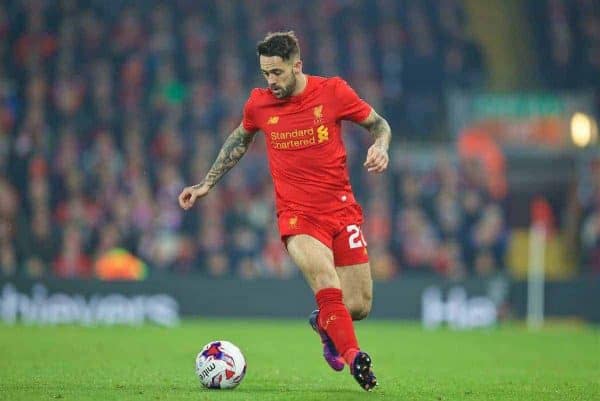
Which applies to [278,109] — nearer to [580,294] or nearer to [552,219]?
[580,294]

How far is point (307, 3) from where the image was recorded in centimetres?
2523

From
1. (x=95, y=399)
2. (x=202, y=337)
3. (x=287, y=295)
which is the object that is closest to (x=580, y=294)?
(x=287, y=295)

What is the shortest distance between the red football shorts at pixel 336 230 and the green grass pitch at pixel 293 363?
3.20 feet

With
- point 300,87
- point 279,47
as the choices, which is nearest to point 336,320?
point 300,87

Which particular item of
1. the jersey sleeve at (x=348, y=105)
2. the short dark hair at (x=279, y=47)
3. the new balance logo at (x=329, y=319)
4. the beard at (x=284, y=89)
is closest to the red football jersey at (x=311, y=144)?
the jersey sleeve at (x=348, y=105)

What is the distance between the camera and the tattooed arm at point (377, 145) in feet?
26.2

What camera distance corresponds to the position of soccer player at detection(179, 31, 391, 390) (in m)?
8.39

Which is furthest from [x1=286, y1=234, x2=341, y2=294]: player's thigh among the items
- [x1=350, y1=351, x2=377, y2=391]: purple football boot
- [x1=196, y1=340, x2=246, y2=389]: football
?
[x1=196, y1=340, x2=246, y2=389]: football

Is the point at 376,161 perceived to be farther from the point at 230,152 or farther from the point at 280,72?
the point at 230,152

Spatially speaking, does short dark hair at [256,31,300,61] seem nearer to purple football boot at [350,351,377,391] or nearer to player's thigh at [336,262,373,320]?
player's thigh at [336,262,373,320]

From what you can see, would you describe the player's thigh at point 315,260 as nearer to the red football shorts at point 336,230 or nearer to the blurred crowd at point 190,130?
the red football shorts at point 336,230

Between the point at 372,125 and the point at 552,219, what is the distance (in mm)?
14684

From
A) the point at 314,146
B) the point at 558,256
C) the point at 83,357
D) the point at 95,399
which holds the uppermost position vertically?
the point at 314,146

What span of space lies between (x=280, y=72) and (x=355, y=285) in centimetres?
168
